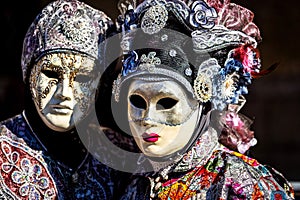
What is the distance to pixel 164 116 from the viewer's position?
9.84ft

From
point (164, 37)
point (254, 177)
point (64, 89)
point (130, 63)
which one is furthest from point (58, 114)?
point (254, 177)

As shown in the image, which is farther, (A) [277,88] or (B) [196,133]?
(A) [277,88]

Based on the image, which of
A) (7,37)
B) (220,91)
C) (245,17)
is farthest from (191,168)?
(7,37)

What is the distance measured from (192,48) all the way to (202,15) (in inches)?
4.2

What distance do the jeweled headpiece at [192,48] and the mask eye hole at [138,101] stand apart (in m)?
0.07

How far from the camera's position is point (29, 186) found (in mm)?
3250

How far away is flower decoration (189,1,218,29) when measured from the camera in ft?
9.83

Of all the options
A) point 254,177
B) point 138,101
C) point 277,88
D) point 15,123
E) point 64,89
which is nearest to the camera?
point 254,177

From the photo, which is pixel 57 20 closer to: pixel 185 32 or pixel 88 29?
pixel 88 29

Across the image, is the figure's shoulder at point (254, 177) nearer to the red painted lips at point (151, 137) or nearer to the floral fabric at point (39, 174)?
the red painted lips at point (151, 137)

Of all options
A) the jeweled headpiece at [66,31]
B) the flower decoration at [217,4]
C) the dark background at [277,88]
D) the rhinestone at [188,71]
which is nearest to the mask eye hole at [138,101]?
the rhinestone at [188,71]

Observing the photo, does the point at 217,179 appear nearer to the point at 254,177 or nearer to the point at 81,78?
the point at 254,177

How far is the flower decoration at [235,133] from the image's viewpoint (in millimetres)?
3268

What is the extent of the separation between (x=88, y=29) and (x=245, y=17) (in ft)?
1.74
